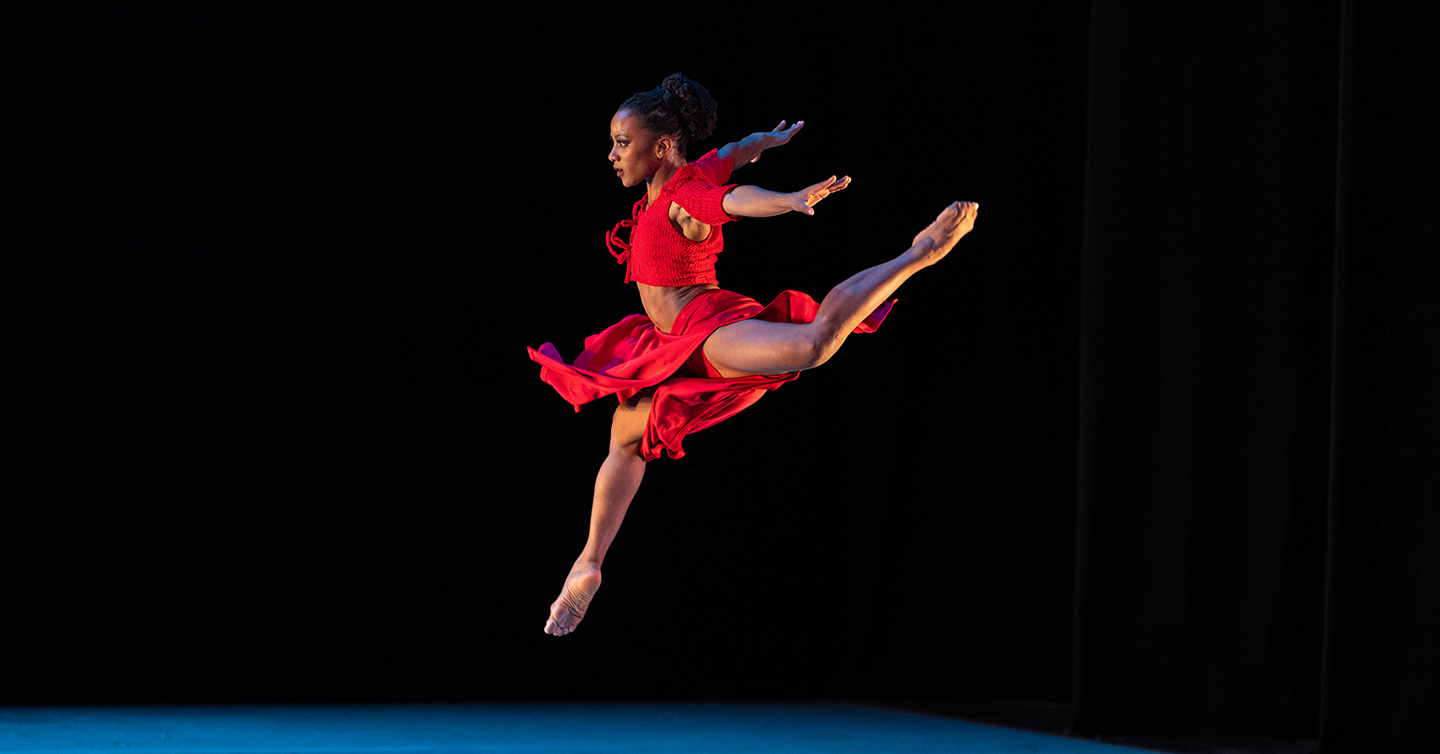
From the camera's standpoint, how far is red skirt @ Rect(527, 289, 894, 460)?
9.46ft

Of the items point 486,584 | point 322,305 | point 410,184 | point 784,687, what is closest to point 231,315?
point 322,305

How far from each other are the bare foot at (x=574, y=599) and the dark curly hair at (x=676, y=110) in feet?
2.75

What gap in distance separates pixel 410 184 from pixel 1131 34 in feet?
7.57

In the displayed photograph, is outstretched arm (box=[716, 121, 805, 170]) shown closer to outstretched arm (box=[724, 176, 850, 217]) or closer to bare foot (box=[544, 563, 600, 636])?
outstretched arm (box=[724, 176, 850, 217])

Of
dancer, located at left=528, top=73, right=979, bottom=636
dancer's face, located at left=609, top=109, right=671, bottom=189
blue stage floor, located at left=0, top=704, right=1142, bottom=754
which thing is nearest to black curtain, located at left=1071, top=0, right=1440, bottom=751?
blue stage floor, located at left=0, top=704, right=1142, bottom=754

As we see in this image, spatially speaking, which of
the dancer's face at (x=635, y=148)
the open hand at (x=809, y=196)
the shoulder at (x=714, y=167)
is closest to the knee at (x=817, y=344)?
the open hand at (x=809, y=196)

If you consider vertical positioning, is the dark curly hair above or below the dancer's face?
above

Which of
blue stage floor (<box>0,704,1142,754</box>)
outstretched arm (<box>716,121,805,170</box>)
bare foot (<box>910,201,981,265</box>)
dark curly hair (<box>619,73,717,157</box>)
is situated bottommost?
blue stage floor (<box>0,704,1142,754</box>)

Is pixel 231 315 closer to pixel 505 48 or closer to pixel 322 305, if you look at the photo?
pixel 322 305

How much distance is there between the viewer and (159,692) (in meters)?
5.14

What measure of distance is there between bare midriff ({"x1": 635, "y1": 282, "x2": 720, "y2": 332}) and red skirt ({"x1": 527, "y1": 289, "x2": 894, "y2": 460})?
0.07 ft

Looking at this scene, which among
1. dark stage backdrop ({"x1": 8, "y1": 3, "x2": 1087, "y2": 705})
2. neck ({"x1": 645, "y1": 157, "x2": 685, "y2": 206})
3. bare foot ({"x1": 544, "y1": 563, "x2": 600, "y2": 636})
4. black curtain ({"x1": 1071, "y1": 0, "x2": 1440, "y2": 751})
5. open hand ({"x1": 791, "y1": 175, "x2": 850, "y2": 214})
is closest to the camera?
open hand ({"x1": 791, "y1": 175, "x2": 850, "y2": 214})

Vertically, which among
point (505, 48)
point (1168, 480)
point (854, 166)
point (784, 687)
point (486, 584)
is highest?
point (505, 48)

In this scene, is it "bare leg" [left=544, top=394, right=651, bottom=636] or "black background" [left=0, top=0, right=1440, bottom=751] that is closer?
"bare leg" [left=544, top=394, right=651, bottom=636]
